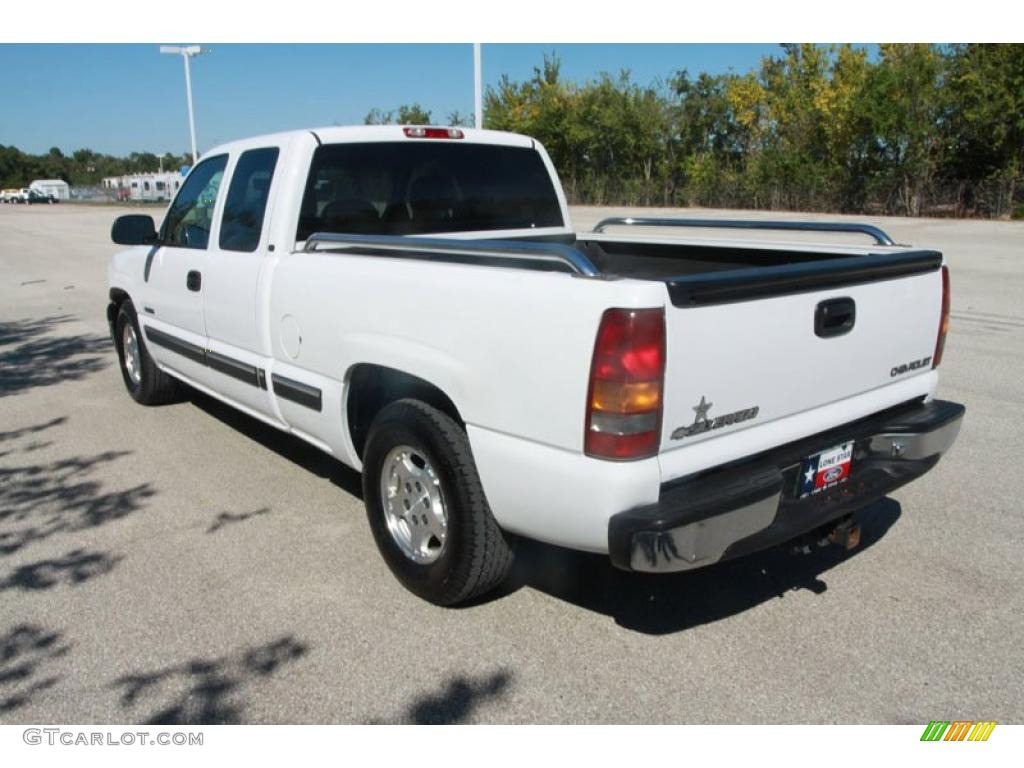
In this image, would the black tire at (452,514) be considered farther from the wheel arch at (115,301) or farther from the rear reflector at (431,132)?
the wheel arch at (115,301)

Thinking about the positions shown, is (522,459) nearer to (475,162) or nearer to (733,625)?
(733,625)

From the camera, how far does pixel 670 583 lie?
146 inches

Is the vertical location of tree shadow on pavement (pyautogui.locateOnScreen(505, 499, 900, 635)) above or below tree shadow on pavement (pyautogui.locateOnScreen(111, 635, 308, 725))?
above

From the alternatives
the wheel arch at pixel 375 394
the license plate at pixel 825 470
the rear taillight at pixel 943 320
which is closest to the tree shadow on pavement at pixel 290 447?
the wheel arch at pixel 375 394

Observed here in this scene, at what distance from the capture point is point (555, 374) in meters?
2.70

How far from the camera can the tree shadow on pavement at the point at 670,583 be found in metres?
3.44

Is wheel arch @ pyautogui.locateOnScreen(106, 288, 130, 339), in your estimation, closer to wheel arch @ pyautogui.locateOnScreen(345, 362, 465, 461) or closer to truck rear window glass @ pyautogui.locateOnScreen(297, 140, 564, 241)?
truck rear window glass @ pyautogui.locateOnScreen(297, 140, 564, 241)

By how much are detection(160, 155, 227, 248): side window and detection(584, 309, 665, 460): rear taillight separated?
3188mm

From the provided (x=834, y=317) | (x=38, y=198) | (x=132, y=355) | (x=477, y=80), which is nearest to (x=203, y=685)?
(x=834, y=317)

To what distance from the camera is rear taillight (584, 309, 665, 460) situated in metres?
2.55

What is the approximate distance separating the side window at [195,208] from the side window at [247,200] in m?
0.21

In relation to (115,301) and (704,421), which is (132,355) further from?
(704,421)

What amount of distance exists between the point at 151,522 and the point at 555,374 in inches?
108

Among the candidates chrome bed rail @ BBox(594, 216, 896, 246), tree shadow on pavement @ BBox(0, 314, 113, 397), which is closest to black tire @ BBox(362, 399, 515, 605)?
chrome bed rail @ BBox(594, 216, 896, 246)
